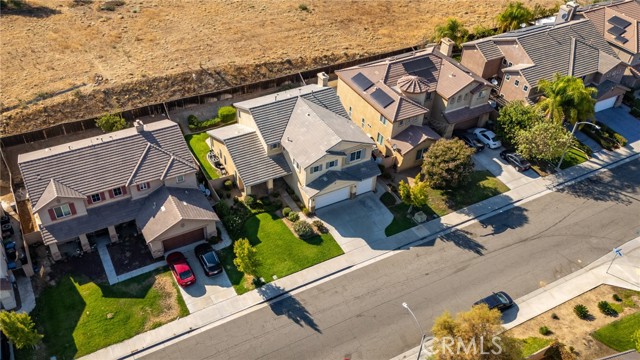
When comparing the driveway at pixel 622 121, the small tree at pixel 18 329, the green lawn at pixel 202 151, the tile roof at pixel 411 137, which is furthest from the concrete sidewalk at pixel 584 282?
the small tree at pixel 18 329

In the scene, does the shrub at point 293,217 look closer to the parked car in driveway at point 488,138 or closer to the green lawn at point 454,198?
the green lawn at point 454,198

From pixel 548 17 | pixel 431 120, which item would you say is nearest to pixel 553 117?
pixel 431 120

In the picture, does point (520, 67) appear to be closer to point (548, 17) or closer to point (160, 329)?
point (548, 17)

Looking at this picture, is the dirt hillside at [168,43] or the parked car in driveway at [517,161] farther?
the dirt hillside at [168,43]

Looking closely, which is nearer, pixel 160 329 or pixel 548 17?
pixel 160 329

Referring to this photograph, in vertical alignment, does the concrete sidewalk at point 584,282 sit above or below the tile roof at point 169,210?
below

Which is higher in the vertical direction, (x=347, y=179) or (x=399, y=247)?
(x=347, y=179)

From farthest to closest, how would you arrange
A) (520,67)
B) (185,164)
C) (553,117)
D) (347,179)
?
(520,67) → (553,117) → (347,179) → (185,164)

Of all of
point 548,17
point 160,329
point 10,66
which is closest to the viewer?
point 160,329
